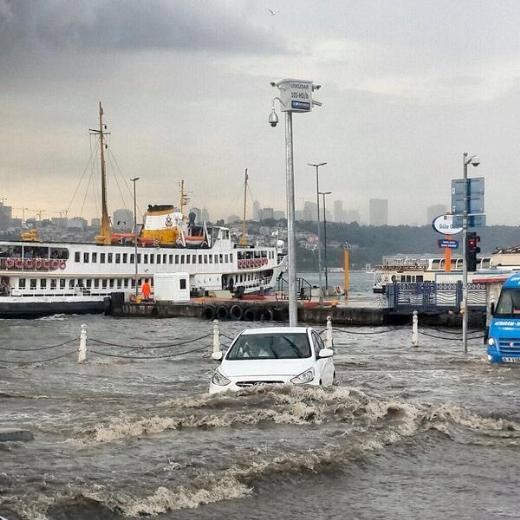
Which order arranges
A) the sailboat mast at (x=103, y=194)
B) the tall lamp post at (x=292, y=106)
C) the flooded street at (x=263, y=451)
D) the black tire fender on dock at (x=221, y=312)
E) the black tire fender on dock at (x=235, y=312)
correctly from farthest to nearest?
the sailboat mast at (x=103, y=194), the black tire fender on dock at (x=221, y=312), the black tire fender on dock at (x=235, y=312), the tall lamp post at (x=292, y=106), the flooded street at (x=263, y=451)

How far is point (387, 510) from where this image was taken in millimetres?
8711

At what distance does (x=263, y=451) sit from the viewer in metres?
11.0

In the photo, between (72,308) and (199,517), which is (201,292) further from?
(199,517)

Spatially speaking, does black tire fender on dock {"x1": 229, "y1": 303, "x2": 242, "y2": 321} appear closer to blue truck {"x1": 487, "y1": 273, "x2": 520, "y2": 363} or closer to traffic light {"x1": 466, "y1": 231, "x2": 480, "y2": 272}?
traffic light {"x1": 466, "y1": 231, "x2": 480, "y2": 272}

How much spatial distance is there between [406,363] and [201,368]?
21.0 ft

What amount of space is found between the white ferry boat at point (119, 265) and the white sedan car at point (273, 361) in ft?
150

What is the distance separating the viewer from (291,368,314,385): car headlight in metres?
14.4

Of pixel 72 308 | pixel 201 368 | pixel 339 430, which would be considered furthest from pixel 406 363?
pixel 72 308

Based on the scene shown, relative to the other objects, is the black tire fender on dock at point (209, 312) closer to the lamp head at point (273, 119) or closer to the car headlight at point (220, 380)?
the lamp head at point (273, 119)

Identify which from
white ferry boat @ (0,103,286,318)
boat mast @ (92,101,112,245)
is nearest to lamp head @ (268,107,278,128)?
white ferry boat @ (0,103,286,318)

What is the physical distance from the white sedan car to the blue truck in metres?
7.13

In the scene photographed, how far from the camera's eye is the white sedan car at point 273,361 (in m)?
14.3

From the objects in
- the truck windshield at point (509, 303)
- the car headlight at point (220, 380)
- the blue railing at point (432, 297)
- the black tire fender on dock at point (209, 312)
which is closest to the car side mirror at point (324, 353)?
the car headlight at point (220, 380)

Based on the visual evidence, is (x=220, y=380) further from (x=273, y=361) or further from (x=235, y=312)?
(x=235, y=312)
